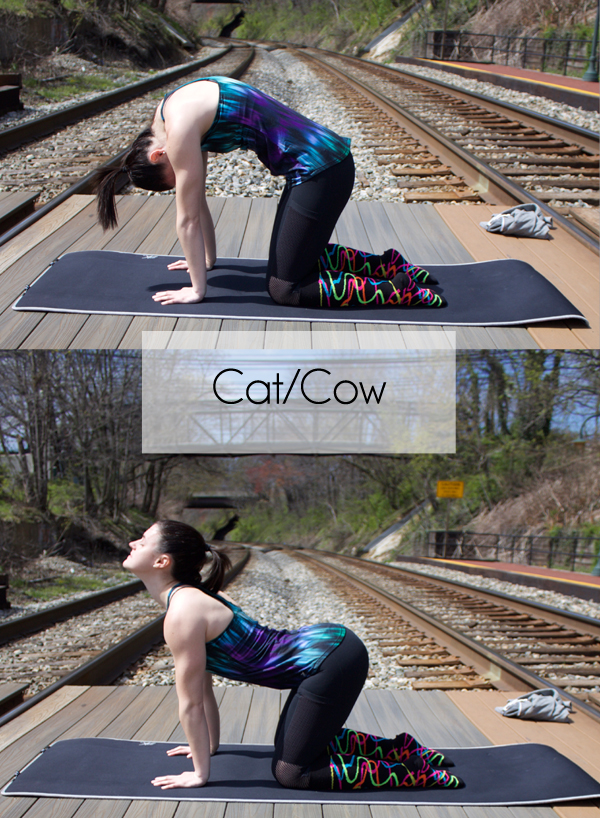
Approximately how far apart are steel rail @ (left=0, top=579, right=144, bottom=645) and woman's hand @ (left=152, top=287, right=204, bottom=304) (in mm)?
2730

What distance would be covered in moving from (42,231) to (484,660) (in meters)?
4.69

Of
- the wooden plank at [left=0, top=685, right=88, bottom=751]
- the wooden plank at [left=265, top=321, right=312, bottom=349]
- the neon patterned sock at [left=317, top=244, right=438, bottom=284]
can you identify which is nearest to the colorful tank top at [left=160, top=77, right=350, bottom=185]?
the neon patterned sock at [left=317, top=244, right=438, bottom=284]

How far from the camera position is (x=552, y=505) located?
14867 millimetres

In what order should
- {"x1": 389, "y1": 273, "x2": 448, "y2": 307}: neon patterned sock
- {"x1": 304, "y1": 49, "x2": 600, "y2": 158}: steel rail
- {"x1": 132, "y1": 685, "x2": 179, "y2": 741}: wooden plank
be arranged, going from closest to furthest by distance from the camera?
{"x1": 132, "y1": 685, "x2": 179, "y2": 741}: wooden plank → {"x1": 389, "y1": 273, "x2": 448, "y2": 307}: neon patterned sock → {"x1": 304, "y1": 49, "x2": 600, "y2": 158}: steel rail

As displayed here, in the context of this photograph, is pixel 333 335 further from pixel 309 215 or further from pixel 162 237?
pixel 162 237

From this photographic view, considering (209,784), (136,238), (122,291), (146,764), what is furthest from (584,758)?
(136,238)

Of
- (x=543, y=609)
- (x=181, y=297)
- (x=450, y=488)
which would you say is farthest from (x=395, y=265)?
(x=450, y=488)

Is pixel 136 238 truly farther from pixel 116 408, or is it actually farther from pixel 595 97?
pixel 595 97

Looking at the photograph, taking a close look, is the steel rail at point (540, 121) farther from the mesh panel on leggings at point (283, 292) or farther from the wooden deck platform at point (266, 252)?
the mesh panel on leggings at point (283, 292)

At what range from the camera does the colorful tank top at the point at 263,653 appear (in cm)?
232

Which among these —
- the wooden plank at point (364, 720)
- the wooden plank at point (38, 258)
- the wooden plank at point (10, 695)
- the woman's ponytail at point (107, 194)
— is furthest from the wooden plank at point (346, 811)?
the wooden plank at point (38, 258)

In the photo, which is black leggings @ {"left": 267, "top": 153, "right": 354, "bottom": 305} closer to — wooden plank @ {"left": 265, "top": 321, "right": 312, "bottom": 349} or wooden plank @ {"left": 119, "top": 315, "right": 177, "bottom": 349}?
wooden plank @ {"left": 265, "top": 321, "right": 312, "bottom": 349}

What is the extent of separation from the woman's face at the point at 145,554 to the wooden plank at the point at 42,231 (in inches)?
123

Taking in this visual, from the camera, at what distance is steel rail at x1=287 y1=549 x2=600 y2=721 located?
12.6ft
